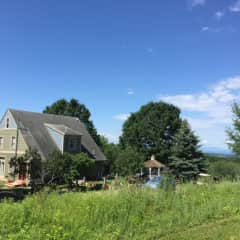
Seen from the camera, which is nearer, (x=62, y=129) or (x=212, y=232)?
(x=212, y=232)

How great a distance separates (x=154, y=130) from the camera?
63750 mm

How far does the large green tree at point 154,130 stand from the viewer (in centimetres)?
6328

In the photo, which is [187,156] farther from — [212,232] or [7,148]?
[212,232]

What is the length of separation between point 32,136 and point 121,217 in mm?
33962

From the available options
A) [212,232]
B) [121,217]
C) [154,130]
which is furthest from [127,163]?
[212,232]

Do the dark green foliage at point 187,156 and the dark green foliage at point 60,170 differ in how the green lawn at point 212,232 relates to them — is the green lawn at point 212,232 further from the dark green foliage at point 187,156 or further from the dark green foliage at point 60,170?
the dark green foliage at point 187,156

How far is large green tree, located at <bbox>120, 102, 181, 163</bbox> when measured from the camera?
63275 mm

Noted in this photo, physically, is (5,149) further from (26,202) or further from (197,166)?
(26,202)

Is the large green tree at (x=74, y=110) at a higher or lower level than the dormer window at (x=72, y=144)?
higher

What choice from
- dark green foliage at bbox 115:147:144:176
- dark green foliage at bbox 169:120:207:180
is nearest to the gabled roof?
dark green foliage at bbox 115:147:144:176

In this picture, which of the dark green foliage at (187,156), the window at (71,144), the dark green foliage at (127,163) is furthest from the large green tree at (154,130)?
the window at (71,144)

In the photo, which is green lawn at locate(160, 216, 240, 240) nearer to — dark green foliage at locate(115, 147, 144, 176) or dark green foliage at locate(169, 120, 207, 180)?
dark green foliage at locate(115, 147, 144, 176)

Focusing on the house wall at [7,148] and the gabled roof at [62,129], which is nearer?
the house wall at [7,148]

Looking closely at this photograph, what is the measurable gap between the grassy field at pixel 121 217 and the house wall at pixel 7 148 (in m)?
31.7
